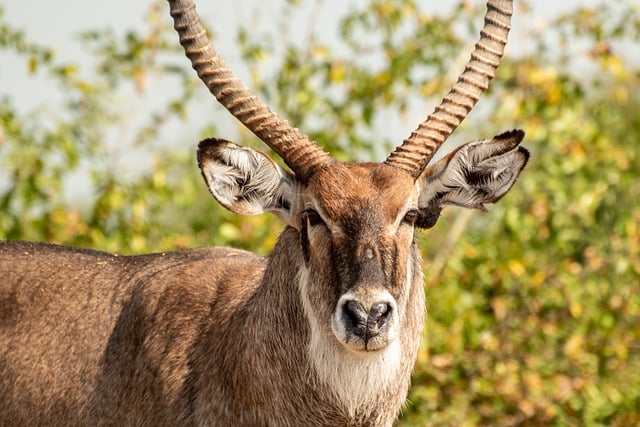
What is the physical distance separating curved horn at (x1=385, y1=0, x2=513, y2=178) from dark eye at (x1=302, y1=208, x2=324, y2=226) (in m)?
0.52

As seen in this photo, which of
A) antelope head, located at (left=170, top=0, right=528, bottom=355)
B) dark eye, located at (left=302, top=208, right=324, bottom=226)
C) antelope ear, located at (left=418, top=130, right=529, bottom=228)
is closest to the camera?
antelope head, located at (left=170, top=0, right=528, bottom=355)

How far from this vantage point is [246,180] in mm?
6590

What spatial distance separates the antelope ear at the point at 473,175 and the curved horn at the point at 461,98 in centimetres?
11

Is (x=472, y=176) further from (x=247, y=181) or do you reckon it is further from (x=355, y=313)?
(x=355, y=313)

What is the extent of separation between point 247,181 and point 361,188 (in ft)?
2.40

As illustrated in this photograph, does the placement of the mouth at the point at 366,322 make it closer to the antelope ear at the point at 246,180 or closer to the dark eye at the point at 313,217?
the dark eye at the point at 313,217

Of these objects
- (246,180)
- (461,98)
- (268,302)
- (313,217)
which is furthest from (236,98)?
(461,98)

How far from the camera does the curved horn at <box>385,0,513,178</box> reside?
21.3 feet

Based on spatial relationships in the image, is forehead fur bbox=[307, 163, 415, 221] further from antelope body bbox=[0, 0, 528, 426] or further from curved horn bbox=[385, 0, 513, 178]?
curved horn bbox=[385, 0, 513, 178]

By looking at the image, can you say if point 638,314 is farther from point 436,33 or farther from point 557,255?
point 436,33

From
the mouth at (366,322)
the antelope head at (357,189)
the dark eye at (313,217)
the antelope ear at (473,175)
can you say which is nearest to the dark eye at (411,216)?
the antelope head at (357,189)

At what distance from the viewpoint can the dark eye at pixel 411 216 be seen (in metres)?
6.24

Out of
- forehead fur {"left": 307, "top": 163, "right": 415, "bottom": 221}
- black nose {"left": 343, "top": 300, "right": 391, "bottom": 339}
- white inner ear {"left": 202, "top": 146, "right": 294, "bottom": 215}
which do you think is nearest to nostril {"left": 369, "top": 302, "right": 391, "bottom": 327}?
black nose {"left": 343, "top": 300, "right": 391, "bottom": 339}

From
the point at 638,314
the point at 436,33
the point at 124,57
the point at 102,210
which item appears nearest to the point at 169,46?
the point at 124,57
